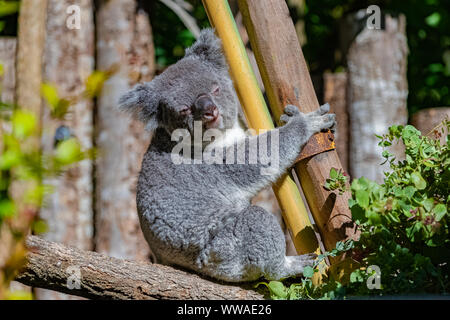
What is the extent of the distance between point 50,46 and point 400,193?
349cm

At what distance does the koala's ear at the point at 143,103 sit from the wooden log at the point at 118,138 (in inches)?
53.5

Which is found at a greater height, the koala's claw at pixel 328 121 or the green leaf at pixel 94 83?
the koala's claw at pixel 328 121

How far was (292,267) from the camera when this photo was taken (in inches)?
111

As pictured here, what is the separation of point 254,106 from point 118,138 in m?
2.09

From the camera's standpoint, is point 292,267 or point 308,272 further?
point 292,267

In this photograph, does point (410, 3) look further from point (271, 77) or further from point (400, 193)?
point (400, 193)

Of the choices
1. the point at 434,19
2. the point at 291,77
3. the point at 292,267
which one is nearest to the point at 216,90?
the point at 291,77

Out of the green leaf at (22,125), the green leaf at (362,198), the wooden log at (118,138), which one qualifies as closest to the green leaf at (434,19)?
the wooden log at (118,138)

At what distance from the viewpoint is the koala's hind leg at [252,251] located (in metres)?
2.80

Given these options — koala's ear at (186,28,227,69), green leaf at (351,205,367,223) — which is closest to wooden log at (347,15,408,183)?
koala's ear at (186,28,227,69)

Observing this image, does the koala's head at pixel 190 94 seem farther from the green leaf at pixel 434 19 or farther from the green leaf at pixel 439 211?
the green leaf at pixel 434 19

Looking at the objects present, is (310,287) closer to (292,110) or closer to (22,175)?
(292,110)

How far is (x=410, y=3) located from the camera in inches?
221
